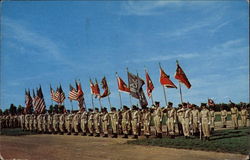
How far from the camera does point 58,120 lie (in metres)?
25.2

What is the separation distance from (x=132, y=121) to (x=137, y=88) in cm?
244

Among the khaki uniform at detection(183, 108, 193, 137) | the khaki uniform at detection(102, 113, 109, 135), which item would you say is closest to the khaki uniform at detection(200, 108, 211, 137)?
the khaki uniform at detection(183, 108, 193, 137)

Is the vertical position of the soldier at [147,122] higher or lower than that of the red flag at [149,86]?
lower

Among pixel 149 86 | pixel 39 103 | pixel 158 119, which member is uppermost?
pixel 149 86

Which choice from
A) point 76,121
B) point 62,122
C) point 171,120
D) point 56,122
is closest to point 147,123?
point 171,120

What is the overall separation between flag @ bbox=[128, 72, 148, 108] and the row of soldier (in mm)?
773

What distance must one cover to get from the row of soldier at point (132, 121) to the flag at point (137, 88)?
77cm

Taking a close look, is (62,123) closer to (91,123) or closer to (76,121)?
(76,121)

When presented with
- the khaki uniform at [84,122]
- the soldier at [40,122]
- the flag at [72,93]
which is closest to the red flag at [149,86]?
the khaki uniform at [84,122]

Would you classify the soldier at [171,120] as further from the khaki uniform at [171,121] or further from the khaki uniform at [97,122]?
the khaki uniform at [97,122]

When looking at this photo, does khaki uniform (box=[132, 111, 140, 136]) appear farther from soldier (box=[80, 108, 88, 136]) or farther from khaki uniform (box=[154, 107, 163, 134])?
soldier (box=[80, 108, 88, 136])

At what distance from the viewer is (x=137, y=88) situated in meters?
19.9

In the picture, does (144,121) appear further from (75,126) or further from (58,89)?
(58,89)

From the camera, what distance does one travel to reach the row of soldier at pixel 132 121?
1647 centimetres
